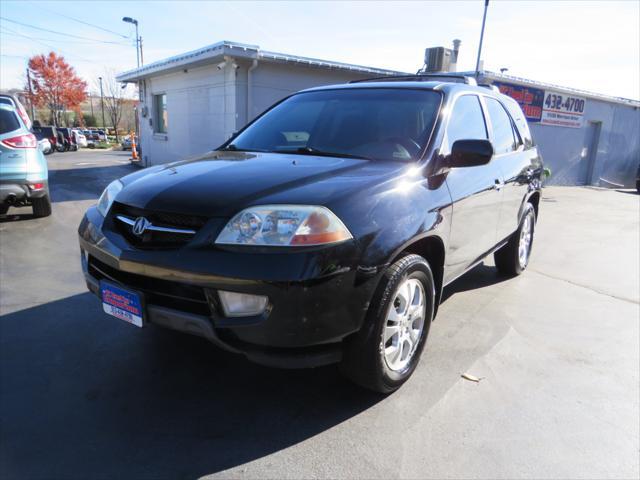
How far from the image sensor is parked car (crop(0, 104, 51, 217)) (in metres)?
6.09

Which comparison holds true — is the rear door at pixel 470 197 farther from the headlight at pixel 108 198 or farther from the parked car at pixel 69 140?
the parked car at pixel 69 140

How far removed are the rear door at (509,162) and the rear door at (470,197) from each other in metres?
0.19

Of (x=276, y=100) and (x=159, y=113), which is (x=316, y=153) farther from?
(x=159, y=113)

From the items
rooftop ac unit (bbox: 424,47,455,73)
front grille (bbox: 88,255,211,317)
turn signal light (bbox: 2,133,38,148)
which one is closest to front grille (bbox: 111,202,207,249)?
front grille (bbox: 88,255,211,317)

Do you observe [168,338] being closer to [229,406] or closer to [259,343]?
[229,406]

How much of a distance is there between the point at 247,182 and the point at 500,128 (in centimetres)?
291

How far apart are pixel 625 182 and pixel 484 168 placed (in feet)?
68.5

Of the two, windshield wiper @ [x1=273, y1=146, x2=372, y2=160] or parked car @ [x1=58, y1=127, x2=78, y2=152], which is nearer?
windshield wiper @ [x1=273, y1=146, x2=372, y2=160]

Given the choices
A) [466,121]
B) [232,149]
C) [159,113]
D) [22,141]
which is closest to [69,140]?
[159,113]

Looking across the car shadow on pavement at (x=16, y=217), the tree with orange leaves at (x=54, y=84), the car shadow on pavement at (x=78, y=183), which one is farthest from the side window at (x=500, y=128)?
the tree with orange leaves at (x=54, y=84)

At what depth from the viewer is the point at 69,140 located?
94.2 feet

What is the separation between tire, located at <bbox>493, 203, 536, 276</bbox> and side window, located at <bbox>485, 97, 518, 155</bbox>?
0.83m

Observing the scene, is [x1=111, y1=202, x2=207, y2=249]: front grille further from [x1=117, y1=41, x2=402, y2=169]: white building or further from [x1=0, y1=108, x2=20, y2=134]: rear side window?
[x1=117, y1=41, x2=402, y2=169]: white building

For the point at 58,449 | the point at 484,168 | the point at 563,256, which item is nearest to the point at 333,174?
the point at 484,168
